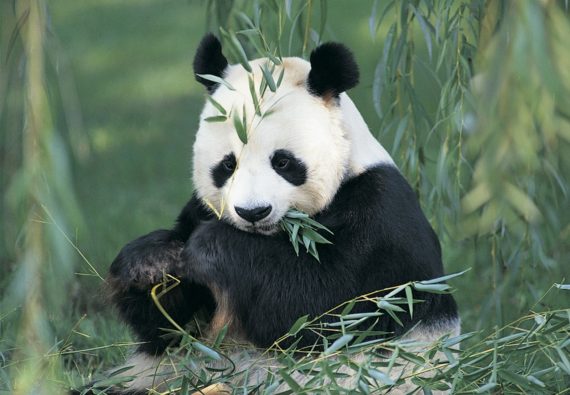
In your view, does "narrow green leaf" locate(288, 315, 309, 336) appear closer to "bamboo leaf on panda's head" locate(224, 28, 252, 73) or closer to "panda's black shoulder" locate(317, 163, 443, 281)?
"panda's black shoulder" locate(317, 163, 443, 281)

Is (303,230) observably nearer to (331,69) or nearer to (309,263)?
(309,263)

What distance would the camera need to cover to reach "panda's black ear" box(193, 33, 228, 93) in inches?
120

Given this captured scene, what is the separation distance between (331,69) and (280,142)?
26 cm

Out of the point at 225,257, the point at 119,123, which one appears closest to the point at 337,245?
the point at 225,257

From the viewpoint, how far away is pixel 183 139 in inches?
265

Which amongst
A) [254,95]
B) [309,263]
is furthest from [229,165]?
[309,263]

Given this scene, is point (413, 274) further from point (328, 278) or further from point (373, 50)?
point (373, 50)

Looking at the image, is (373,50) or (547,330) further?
(373,50)

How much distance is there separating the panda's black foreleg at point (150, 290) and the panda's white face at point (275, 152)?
20 cm

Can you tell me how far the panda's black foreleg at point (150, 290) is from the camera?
291cm

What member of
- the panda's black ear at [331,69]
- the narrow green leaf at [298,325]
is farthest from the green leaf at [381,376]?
the panda's black ear at [331,69]

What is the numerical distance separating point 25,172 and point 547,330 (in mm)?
1489

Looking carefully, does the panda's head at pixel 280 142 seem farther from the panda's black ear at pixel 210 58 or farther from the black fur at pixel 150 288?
the black fur at pixel 150 288

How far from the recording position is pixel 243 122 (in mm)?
2791
